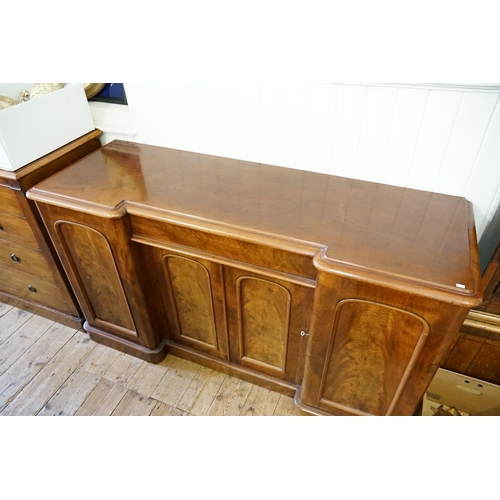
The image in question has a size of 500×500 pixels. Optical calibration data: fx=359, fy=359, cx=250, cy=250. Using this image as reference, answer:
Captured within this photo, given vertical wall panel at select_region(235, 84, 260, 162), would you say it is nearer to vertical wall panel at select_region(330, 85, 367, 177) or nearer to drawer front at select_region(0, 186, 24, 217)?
vertical wall panel at select_region(330, 85, 367, 177)

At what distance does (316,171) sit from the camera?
142cm

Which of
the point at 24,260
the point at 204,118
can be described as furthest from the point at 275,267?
the point at 24,260

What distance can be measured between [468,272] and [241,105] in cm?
96

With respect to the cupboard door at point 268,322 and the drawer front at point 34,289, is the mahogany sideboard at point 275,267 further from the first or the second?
the drawer front at point 34,289

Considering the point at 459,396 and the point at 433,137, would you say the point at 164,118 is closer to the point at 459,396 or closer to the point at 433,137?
the point at 433,137

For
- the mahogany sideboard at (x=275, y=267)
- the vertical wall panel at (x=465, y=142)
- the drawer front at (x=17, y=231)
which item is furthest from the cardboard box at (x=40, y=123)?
the vertical wall panel at (x=465, y=142)

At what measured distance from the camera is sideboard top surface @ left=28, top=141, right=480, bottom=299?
101cm

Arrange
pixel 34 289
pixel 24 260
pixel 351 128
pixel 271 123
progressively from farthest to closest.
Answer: pixel 34 289 → pixel 24 260 → pixel 271 123 → pixel 351 128

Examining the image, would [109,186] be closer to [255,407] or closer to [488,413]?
[255,407]

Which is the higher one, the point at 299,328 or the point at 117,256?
the point at 117,256

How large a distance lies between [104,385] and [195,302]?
66 centimetres

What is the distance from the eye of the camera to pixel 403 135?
3.98 feet

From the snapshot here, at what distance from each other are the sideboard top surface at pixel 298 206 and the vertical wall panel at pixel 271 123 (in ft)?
0.17

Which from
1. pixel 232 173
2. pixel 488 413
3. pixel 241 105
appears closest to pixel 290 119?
pixel 241 105
